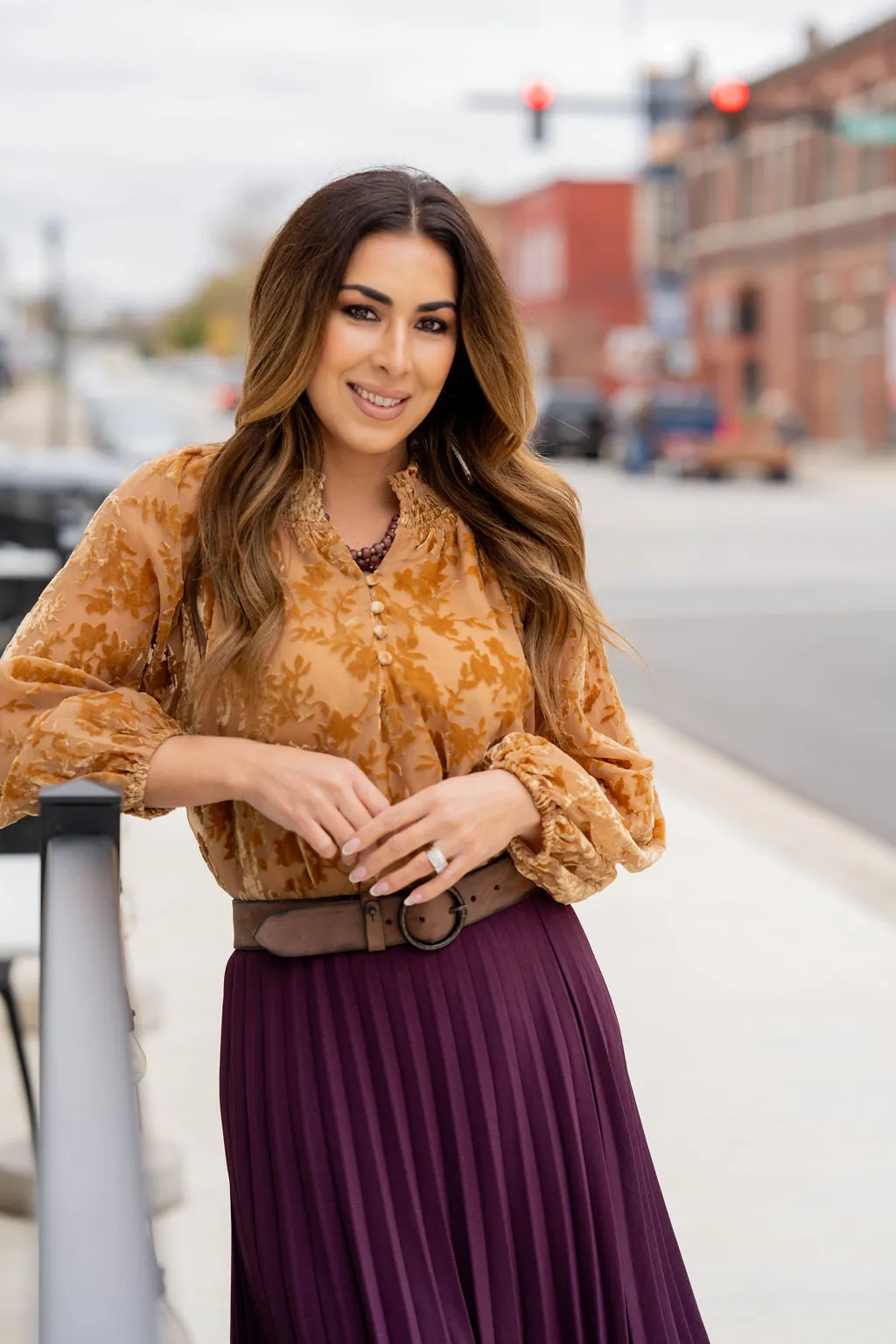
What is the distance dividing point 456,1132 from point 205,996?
3238mm

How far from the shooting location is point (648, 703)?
1069 cm

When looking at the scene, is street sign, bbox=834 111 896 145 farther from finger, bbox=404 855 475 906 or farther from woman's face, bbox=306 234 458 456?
finger, bbox=404 855 475 906

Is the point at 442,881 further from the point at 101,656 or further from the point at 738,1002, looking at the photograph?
the point at 738,1002

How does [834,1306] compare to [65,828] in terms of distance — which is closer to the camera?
[65,828]

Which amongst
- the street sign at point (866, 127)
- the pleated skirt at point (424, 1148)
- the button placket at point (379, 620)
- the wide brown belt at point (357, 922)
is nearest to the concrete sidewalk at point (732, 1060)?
the pleated skirt at point (424, 1148)

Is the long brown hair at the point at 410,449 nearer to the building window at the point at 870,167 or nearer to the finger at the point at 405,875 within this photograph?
the finger at the point at 405,875

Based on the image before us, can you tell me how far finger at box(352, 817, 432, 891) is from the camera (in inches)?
75.5

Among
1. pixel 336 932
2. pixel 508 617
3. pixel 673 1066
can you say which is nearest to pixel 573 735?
pixel 508 617

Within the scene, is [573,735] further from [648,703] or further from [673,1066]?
Answer: [648,703]

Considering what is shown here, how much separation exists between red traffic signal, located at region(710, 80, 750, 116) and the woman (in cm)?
2226

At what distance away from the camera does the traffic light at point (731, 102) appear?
2323 cm

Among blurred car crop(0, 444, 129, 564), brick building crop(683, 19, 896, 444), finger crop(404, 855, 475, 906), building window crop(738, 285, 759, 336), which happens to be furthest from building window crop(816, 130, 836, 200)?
finger crop(404, 855, 475, 906)

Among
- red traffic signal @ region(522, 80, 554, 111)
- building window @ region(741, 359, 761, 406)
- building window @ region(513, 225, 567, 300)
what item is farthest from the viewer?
building window @ region(513, 225, 567, 300)

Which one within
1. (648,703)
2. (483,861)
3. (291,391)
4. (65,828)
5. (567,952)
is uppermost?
(291,391)
